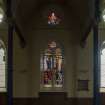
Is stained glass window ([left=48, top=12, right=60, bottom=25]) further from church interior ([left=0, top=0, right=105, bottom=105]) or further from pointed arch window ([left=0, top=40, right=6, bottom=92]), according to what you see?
pointed arch window ([left=0, top=40, right=6, bottom=92])

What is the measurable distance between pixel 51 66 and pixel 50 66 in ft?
0.19

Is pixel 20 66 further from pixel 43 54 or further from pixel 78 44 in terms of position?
Result: pixel 78 44

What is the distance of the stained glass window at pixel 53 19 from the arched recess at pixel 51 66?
969 millimetres

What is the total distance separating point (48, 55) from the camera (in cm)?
1903

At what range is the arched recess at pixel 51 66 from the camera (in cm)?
1880

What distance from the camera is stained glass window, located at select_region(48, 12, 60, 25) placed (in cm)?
1872

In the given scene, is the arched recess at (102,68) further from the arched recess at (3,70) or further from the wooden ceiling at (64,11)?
the arched recess at (3,70)

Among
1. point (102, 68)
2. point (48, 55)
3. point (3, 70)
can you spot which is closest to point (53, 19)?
point (48, 55)

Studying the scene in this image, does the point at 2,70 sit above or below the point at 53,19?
below

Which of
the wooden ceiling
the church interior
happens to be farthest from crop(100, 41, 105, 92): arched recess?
the wooden ceiling

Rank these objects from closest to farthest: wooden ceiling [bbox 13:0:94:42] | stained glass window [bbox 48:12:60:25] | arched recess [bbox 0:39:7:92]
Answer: wooden ceiling [bbox 13:0:94:42] → arched recess [bbox 0:39:7:92] → stained glass window [bbox 48:12:60:25]

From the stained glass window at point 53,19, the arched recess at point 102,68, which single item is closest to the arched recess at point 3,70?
the stained glass window at point 53,19

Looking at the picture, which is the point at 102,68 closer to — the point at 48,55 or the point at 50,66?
the point at 50,66

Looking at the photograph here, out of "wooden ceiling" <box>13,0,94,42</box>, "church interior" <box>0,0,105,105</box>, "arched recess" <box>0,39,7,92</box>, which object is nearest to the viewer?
"wooden ceiling" <box>13,0,94,42</box>
